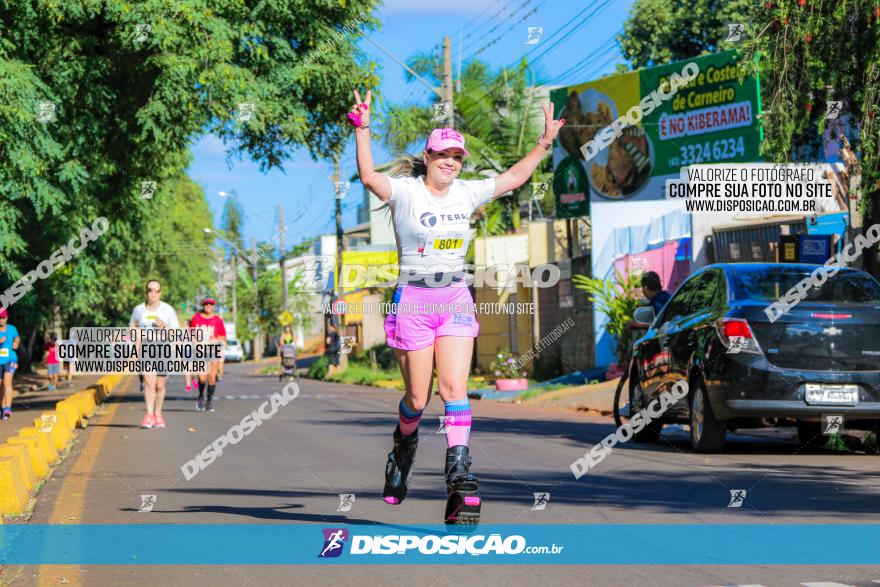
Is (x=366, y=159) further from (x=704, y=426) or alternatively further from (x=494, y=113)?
(x=494, y=113)

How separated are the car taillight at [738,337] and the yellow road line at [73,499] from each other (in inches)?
226

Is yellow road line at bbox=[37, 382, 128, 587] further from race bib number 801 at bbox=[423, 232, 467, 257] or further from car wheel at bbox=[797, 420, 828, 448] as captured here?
car wheel at bbox=[797, 420, 828, 448]

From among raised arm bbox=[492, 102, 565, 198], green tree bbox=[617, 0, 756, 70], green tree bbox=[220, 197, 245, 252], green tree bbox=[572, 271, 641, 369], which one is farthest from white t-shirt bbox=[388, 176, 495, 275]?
green tree bbox=[220, 197, 245, 252]

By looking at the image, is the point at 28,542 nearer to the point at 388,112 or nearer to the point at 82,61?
the point at 82,61

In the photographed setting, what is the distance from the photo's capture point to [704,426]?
12.0m

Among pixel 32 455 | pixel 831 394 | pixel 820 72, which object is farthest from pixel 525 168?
pixel 820 72

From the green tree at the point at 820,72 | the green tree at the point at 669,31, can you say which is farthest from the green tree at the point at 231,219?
the green tree at the point at 820,72

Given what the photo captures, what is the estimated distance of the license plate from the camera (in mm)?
11305

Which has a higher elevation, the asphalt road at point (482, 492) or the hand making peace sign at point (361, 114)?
the hand making peace sign at point (361, 114)

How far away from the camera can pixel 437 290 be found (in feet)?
23.3

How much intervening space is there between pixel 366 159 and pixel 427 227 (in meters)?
0.51

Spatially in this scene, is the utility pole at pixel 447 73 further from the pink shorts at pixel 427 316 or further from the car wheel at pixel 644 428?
the pink shorts at pixel 427 316

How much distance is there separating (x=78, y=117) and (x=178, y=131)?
1.72 meters

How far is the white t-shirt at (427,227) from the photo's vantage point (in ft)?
23.6
